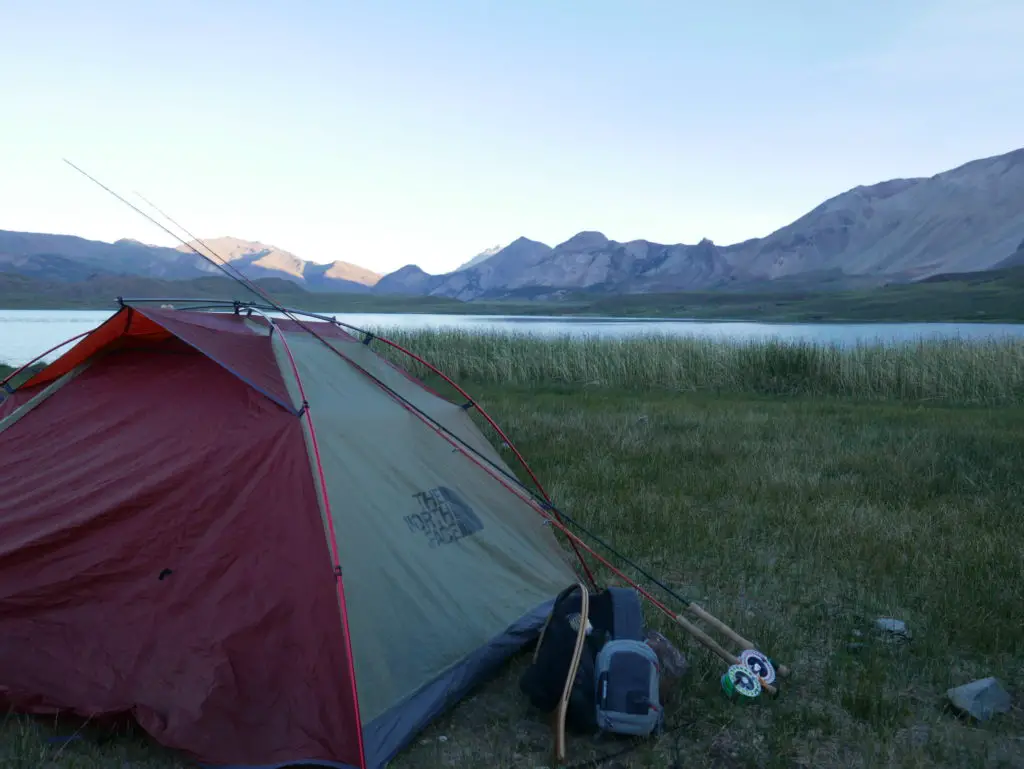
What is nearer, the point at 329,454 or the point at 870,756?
the point at 870,756

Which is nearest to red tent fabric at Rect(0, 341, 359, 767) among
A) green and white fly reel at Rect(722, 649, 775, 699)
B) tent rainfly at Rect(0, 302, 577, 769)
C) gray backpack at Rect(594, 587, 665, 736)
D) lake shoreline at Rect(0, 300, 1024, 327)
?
tent rainfly at Rect(0, 302, 577, 769)

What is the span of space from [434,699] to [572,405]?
1033 centimetres

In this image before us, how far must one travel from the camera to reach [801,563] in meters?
5.84

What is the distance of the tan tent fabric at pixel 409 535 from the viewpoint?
360cm

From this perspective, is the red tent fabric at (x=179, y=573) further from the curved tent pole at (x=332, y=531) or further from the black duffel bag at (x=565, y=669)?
the black duffel bag at (x=565, y=669)

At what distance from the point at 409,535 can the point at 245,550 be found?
0.82m

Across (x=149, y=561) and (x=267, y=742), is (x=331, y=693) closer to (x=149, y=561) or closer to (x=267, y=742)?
(x=267, y=742)

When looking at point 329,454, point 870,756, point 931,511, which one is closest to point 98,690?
point 329,454

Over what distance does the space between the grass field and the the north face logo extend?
0.80 metres

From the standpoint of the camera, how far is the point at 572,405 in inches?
543

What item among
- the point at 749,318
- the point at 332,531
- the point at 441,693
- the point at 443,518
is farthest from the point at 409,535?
the point at 749,318

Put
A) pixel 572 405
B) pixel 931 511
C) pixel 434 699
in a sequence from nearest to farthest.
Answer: pixel 434 699
pixel 931 511
pixel 572 405

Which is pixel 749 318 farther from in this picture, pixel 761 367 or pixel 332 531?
pixel 332 531

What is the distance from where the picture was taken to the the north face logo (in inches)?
164
